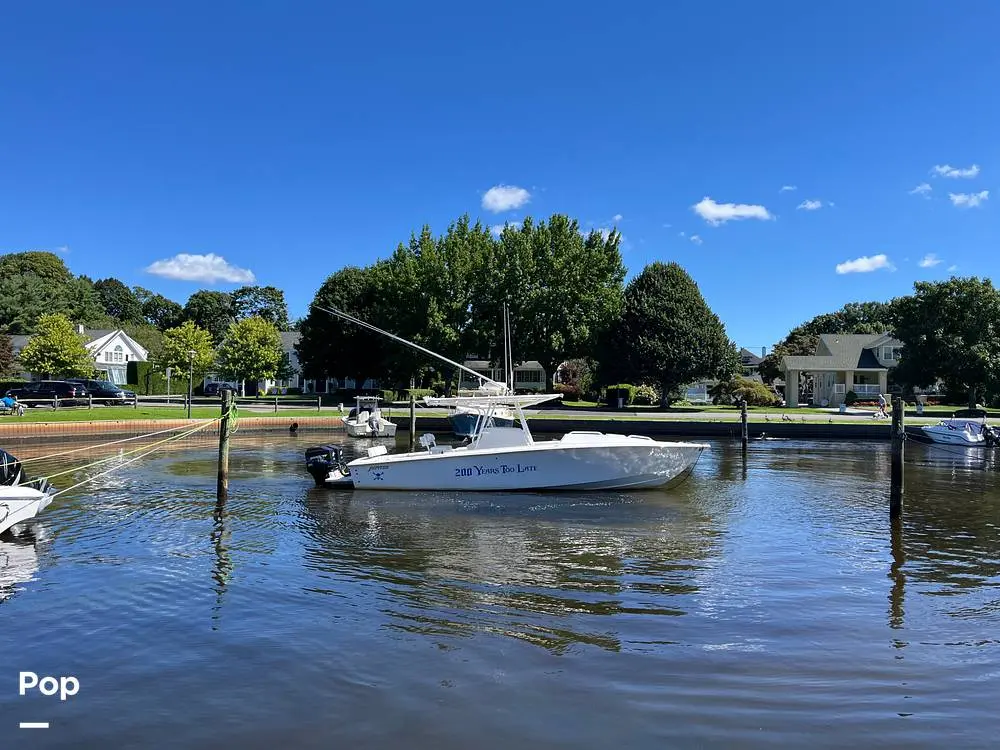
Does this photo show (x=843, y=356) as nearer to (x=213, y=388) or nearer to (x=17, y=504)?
(x=213, y=388)

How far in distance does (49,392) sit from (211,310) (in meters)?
74.2

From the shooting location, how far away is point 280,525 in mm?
14953

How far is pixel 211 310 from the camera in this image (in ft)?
384

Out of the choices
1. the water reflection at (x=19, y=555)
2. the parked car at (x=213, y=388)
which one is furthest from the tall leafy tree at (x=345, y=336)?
the water reflection at (x=19, y=555)

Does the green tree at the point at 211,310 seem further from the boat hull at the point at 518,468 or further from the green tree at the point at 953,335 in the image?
the boat hull at the point at 518,468

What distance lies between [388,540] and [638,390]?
46.9 metres

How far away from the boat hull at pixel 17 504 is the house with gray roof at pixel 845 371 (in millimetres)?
57965

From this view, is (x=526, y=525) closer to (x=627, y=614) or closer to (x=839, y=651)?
(x=627, y=614)

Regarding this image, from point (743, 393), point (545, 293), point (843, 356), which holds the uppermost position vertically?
point (545, 293)

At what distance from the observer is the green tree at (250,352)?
61.4 meters

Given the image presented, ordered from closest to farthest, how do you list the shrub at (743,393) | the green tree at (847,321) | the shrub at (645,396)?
the shrub at (645,396), the shrub at (743,393), the green tree at (847,321)

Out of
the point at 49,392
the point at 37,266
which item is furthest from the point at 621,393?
the point at 37,266

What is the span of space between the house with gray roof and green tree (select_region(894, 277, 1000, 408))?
23.6ft

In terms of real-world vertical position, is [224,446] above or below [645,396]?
below
